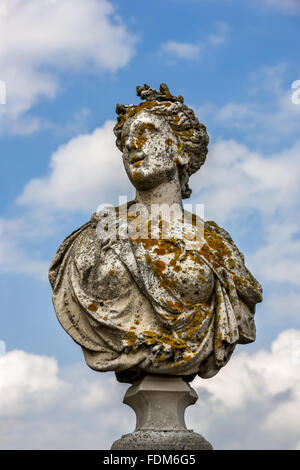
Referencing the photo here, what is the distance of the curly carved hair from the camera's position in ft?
33.4

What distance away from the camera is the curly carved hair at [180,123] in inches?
400

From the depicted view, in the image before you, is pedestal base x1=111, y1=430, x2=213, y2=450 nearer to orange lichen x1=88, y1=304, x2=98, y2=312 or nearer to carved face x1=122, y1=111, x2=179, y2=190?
orange lichen x1=88, y1=304, x2=98, y2=312

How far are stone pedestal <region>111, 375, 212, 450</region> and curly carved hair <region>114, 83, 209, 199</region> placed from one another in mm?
2272

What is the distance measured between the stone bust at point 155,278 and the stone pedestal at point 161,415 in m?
0.17

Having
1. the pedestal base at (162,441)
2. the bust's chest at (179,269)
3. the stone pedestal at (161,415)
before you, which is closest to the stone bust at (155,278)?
the bust's chest at (179,269)

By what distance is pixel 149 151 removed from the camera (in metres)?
9.90

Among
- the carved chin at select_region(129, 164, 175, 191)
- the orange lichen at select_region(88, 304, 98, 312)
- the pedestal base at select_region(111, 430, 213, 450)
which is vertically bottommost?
the pedestal base at select_region(111, 430, 213, 450)

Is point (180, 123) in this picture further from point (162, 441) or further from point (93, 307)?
point (162, 441)

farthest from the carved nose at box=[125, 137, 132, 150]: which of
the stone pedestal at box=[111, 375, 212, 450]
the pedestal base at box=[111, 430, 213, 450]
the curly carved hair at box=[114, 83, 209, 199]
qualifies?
the pedestal base at box=[111, 430, 213, 450]

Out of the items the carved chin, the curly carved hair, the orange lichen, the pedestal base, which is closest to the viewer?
the pedestal base

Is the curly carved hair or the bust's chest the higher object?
the curly carved hair

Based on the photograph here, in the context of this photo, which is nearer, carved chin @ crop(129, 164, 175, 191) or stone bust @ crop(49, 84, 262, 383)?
stone bust @ crop(49, 84, 262, 383)
